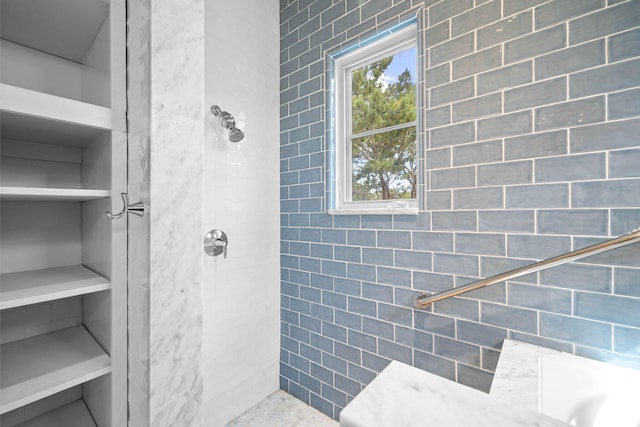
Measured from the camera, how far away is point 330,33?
181 cm

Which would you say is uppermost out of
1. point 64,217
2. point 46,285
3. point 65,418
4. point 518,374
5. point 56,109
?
point 56,109

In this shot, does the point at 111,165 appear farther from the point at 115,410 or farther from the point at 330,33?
the point at 330,33

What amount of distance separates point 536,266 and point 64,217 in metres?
1.90

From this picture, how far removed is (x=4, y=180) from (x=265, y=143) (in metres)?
1.26

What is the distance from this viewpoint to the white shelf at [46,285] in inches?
33.0

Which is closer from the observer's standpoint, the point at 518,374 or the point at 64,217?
the point at 518,374

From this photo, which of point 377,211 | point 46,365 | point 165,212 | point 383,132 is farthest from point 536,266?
point 46,365

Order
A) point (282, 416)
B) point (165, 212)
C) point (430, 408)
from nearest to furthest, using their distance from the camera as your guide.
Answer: point (430, 408) < point (165, 212) < point (282, 416)

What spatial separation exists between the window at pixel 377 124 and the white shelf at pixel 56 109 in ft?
3.85

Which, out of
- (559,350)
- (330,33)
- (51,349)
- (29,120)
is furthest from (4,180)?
(559,350)

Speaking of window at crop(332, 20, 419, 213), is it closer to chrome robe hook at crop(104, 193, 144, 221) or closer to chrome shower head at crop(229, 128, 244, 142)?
chrome shower head at crop(229, 128, 244, 142)

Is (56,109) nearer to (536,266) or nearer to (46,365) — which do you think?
(46,365)

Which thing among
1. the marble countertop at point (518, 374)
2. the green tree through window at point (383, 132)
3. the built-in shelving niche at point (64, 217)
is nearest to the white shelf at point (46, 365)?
the built-in shelving niche at point (64, 217)

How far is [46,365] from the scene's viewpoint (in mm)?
966
